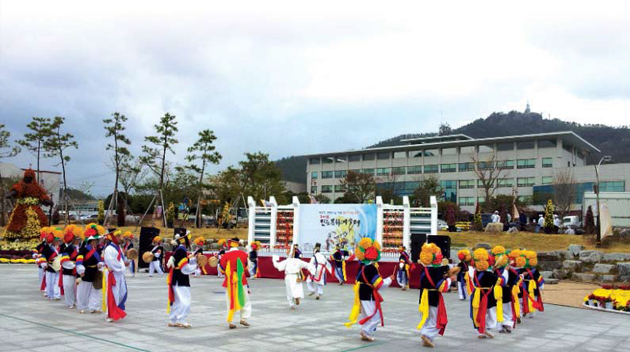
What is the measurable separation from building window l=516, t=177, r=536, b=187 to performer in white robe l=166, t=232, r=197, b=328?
66363 mm

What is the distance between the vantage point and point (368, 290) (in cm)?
942

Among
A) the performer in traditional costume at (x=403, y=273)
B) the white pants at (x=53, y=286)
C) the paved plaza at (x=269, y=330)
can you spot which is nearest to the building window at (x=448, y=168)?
the performer in traditional costume at (x=403, y=273)

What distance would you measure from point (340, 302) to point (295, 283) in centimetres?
201

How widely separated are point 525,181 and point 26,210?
60.9 meters

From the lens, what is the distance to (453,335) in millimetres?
10234

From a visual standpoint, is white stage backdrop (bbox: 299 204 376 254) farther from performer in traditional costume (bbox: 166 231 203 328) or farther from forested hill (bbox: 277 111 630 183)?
forested hill (bbox: 277 111 630 183)

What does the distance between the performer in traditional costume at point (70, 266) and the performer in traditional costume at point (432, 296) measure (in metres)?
7.67

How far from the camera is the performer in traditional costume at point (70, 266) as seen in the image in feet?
39.0

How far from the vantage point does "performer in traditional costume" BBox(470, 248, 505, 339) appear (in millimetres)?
10000

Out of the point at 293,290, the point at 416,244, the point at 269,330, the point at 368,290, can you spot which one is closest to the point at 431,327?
the point at 368,290

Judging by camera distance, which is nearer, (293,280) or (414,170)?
(293,280)

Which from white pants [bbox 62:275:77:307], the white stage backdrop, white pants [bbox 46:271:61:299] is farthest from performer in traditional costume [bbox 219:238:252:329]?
the white stage backdrop

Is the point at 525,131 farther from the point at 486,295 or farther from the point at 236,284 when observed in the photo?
the point at 236,284

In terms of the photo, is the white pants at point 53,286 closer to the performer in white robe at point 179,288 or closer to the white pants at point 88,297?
the white pants at point 88,297
